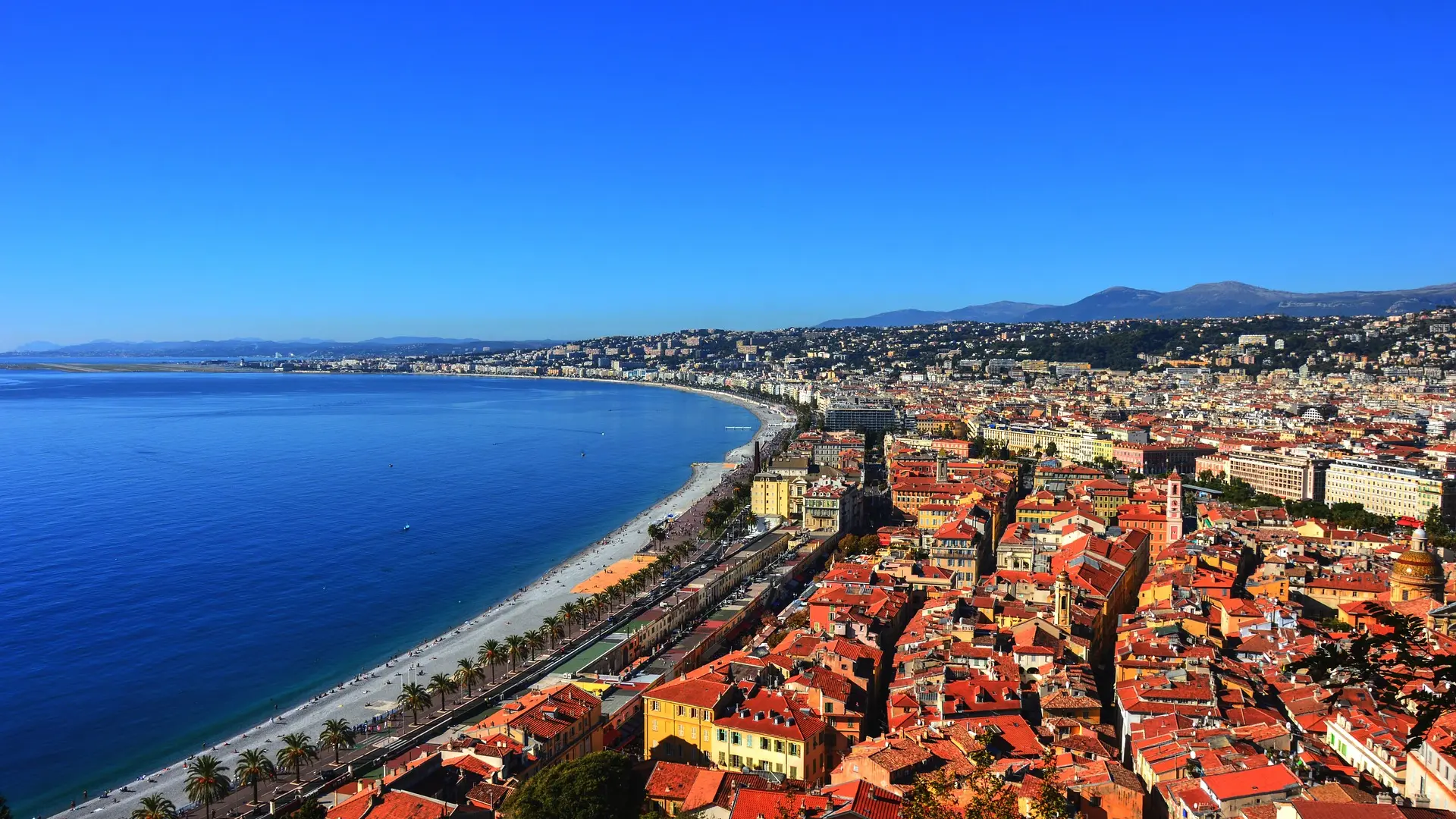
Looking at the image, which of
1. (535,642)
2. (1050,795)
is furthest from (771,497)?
(1050,795)

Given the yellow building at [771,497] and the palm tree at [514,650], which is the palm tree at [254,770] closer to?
the palm tree at [514,650]

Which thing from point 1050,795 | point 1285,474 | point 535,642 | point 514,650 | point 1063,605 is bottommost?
point 1285,474

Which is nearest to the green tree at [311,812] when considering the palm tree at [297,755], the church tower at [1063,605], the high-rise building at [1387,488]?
the palm tree at [297,755]

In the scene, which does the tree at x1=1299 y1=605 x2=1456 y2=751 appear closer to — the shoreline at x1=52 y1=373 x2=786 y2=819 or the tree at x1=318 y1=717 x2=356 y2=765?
the tree at x1=318 y1=717 x2=356 y2=765

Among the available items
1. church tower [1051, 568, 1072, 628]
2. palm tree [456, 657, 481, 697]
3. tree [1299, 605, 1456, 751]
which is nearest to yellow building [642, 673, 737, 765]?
palm tree [456, 657, 481, 697]

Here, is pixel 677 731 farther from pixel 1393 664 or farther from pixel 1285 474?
pixel 1285 474

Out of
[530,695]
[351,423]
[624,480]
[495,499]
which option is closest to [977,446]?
[624,480]

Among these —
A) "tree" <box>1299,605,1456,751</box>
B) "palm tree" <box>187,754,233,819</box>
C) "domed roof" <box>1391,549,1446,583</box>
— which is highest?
"tree" <box>1299,605,1456,751</box>
